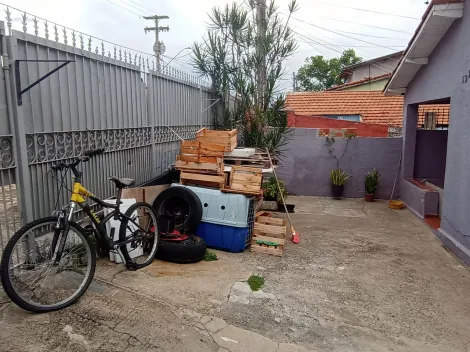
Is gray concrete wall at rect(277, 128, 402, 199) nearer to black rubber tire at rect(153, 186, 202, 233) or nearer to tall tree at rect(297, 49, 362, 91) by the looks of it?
black rubber tire at rect(153, 186, 202, 233)

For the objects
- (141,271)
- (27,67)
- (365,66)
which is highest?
(365,66)

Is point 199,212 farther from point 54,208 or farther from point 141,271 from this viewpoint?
point 54,208

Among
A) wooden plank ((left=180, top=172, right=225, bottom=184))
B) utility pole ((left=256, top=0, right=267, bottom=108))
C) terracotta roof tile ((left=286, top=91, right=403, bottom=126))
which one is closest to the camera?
wooden plank ((left=180, top=172, right=225, bottom=184))

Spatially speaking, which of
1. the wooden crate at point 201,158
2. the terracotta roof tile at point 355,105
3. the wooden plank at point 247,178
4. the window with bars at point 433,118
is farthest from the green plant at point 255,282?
the terracotta roof tile at point 355,105

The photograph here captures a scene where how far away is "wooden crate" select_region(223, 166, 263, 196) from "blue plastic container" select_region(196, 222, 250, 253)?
1.66ft

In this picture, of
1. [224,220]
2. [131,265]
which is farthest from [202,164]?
[131,265]

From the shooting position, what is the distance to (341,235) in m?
6.21

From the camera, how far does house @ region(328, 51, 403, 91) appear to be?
60.7 ft

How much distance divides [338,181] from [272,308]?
266 inches

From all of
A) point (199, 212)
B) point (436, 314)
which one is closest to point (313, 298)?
point (436, 314)

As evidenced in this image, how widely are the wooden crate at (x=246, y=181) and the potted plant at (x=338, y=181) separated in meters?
5.19

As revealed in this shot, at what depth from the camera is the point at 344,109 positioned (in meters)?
15.4

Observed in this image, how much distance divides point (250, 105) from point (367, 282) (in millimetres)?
4887

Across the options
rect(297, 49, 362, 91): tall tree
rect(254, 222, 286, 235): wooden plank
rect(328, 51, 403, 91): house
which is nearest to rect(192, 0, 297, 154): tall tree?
rect(254, 222, 286, 235): wooden plank
